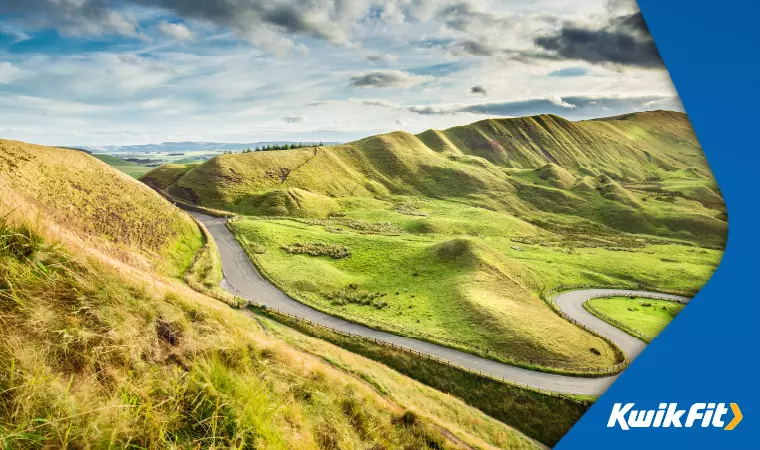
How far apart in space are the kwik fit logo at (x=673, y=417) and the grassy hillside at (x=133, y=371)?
249 centimetres

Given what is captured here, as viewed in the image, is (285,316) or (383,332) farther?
(383,332)

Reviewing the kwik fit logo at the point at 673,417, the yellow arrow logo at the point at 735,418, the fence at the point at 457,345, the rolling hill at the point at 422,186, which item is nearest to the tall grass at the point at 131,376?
the kwik fit logo at the point at 673,417

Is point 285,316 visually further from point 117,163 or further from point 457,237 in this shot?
point 457,237

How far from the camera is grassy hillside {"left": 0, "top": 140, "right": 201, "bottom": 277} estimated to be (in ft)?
20.0

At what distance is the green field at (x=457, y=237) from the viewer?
2003 cm

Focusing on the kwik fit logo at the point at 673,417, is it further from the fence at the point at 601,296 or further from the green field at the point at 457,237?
the fence at the point at 601,296

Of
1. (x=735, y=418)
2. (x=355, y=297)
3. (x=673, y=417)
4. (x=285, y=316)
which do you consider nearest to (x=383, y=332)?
(x=355, y=297)

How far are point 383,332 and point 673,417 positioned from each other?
15.7 m

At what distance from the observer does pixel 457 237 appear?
31359 mm

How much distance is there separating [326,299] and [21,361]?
18795mm

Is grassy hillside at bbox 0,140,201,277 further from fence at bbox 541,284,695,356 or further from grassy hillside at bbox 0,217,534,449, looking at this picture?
fence at bbox 541,284,695,356

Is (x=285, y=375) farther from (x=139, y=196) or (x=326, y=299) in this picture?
(x=326, y=299)

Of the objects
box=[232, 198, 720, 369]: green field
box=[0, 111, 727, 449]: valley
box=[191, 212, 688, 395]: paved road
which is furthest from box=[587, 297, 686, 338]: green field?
box=[232, 198, 720, 369]: green field

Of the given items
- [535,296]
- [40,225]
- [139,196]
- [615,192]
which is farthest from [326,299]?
[615,192]
